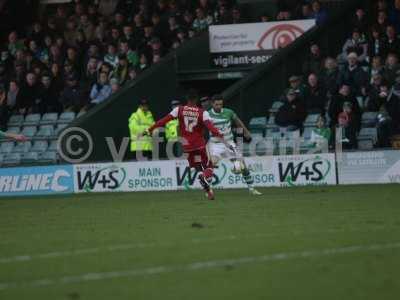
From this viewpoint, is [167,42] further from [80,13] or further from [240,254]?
[240,254]

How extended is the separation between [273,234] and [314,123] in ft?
38.5

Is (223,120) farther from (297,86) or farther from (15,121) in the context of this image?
(15,121)

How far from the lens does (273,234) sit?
1232cm

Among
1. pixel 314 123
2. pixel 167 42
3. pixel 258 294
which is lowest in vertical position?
pixel 258 294

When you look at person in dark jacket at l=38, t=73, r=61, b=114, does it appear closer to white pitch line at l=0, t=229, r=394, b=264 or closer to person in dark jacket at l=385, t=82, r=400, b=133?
person in dark jacket at l=385, t=82, r=400, b=133

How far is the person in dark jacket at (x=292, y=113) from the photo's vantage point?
23641 mm

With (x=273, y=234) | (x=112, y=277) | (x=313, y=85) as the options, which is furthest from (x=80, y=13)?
(x=112, y=277)

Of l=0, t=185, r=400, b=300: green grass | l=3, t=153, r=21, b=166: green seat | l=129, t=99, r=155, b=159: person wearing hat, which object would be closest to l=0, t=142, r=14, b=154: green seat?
l=3, t=153, r=21, b=166: green seat

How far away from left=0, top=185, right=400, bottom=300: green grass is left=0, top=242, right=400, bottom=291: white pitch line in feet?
0.03

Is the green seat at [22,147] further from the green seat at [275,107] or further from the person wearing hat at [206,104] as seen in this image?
the green seat at [275,107]

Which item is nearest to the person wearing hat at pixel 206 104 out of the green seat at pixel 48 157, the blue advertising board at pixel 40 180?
the blue advertising board at pixel 40 180

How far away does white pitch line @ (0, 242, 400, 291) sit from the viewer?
9117 millimetres

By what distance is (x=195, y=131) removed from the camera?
19781 mm

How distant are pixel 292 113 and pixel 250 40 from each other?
12.4 ft
